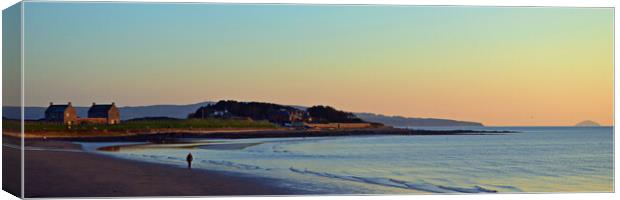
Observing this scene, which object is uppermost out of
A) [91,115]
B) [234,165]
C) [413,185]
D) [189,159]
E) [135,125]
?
Result: [91,115]

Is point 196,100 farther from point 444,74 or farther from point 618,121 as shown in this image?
point 618,121

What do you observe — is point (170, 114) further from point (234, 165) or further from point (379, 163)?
point (379, 163)

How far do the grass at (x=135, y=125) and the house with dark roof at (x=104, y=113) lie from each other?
77 mm

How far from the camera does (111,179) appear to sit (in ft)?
55.4

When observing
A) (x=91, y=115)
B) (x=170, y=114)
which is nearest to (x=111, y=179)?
(x=91, y=115)

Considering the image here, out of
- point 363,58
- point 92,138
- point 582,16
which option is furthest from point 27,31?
point 582,16

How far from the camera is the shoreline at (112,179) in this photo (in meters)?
16.3

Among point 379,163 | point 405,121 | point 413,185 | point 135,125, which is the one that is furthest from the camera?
point 379,163

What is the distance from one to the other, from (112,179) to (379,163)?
3917 mm

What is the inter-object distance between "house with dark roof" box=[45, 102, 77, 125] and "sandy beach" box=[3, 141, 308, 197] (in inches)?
11.7

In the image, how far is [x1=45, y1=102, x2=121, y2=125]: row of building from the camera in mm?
16609

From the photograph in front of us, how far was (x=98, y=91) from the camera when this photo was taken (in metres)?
16.7

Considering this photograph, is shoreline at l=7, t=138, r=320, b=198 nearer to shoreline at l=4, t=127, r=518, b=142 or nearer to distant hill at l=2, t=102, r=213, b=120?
shoreline at l=4, t=127, r=518, b=142

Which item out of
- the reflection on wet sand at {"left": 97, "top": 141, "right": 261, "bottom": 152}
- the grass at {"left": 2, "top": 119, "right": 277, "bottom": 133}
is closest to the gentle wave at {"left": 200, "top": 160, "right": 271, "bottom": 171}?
the reflection on wet sand at {"left": 97, "top": 141, "right": 261, "bottom": 152}
